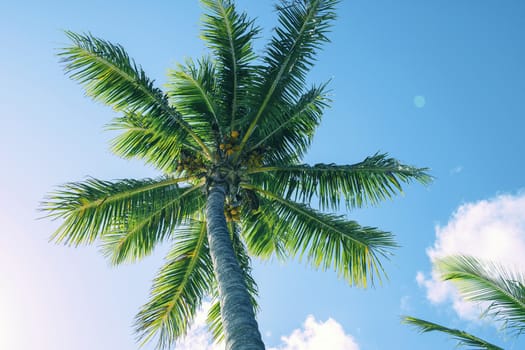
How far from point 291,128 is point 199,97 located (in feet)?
5.68

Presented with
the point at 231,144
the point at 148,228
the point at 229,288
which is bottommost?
the point at 229,288

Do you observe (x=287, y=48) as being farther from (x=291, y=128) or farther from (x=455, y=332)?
(x=455, y=332)

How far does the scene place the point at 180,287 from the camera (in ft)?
27.9

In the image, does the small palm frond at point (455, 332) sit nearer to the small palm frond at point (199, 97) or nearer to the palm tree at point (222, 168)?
the palm tree at point (222, 168)

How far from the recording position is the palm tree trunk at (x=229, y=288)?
196 inches

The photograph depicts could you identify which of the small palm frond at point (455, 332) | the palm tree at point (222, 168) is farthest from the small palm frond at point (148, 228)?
the small palm frond at point (455, 332)

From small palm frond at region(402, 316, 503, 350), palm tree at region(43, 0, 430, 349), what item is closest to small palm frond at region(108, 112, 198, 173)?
palm tree at region(43, 0, 430, 349)

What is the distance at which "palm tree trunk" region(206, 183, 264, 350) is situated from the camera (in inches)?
196

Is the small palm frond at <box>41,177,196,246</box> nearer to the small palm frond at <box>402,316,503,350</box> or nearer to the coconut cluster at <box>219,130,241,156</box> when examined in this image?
the coconut cluster at <box>219,130,241,156</box>

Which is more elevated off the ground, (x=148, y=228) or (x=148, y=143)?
(x=148, y=143)

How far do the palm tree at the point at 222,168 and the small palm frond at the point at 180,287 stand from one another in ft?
0.06

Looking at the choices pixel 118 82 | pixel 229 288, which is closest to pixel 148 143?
pixel 118 82

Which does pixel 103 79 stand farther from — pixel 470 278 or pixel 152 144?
pixel 470 278

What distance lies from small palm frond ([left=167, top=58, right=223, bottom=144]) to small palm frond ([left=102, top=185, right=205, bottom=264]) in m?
1.07
